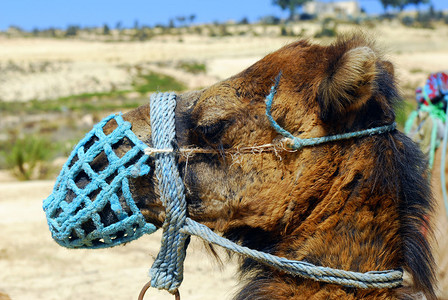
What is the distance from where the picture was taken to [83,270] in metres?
5.59

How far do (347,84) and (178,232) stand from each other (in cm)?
109

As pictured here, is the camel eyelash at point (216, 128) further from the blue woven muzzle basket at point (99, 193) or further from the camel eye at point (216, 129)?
the blue woven muzzle basket at point (99, 193)

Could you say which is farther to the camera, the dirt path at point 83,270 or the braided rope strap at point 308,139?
the dirt path at point 83,270

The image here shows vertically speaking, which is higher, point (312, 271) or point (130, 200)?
point (130, 200)

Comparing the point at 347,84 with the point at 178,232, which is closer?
the point at 347,84

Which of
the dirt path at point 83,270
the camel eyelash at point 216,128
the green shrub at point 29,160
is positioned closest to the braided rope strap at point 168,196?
the camel eyelash at point 216,128

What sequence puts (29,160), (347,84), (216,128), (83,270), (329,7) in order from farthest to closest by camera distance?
(329,7) < (29,160) < (83,270) < (216,128) < (347,84)

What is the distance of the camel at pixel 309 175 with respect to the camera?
89.7 inches

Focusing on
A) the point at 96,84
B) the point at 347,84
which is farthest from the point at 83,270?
the point at 96,84

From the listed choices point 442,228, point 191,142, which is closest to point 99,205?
point 191,142

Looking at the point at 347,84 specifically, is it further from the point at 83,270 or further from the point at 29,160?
the point at 29,160

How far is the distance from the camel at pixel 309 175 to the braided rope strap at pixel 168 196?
71mm

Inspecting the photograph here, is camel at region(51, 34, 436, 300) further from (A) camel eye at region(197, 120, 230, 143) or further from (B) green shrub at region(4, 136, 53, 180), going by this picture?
(B) green shrub at region(4, 136, 53, 180)

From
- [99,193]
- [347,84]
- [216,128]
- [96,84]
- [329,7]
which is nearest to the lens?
[347,84]
